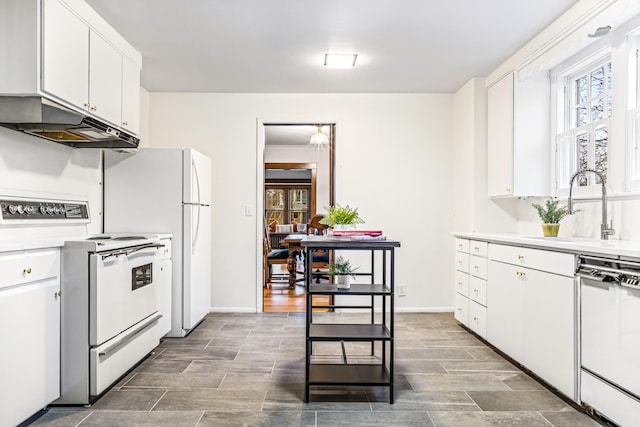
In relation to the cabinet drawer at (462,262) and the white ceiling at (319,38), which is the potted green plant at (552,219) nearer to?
the cabinet drawer at (462,262)

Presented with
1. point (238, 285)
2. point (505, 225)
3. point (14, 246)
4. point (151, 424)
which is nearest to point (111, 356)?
point (151, 424)

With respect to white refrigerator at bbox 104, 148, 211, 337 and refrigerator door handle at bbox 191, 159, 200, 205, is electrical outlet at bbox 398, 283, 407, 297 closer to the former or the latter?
white refrigerator at bbox 104, 148, 211, 337

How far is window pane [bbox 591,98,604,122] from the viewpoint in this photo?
9.67ft

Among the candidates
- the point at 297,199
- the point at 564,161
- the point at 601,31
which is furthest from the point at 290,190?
the point at 601,31

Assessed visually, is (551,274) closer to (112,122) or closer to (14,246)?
(14,246)

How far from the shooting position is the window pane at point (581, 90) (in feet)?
10.4

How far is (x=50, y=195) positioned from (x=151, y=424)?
1588mm

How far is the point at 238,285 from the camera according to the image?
451 cm

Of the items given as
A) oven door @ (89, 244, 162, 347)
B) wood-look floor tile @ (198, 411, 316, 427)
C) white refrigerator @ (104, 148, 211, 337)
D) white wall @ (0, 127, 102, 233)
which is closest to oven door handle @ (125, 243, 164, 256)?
oven door @ (89, 244, 162, 347)

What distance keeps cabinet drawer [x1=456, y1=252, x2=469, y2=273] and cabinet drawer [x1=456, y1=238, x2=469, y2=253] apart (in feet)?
0.12

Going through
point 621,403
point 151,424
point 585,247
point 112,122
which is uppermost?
point 112,122

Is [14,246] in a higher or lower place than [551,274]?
higher

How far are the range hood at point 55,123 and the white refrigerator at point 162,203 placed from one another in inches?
15.9

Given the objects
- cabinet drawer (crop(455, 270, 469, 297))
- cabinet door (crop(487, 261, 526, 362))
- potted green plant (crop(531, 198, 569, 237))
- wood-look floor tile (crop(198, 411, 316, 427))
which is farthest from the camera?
cabinet drawer (crop(455, 270, 469, 297))
